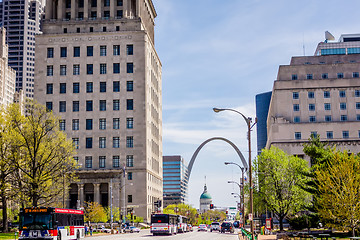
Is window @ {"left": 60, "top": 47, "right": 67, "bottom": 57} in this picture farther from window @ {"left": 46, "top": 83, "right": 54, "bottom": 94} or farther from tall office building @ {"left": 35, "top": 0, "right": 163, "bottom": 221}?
window @ {"left": 46, "top": 83, "right": 54, "bottom": 94}

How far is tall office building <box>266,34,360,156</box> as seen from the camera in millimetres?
119500

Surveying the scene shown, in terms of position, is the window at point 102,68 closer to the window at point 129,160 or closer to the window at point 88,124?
the window at point 88,124

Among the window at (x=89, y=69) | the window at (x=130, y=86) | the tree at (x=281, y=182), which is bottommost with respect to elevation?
the tree at (x=281, y=182)

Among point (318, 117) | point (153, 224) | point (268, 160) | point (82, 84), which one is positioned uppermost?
point (82, 84)

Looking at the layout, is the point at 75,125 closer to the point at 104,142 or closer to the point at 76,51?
the point at 104,142

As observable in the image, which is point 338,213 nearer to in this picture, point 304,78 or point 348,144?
point 348,144

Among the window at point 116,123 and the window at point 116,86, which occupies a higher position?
the window at point 116,86

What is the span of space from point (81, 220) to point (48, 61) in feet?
266

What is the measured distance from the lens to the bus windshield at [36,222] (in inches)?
1588

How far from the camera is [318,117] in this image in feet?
407

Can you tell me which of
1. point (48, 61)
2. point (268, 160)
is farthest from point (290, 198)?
point (48, 61)

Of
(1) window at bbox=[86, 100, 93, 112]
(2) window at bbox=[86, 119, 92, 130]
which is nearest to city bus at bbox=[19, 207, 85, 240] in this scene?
(2) window at bbox=[86, 119, 92, 130]

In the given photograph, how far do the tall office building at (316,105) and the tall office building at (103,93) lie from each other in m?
34.3

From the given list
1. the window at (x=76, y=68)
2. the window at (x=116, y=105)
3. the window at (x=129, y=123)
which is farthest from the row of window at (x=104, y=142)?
the window at (x=76, y=68)
